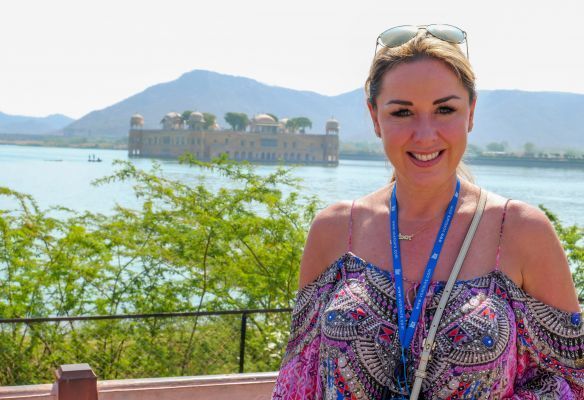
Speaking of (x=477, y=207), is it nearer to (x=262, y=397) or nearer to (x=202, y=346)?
(x=262, y=397)

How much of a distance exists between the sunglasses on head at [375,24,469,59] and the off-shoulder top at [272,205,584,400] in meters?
0.48

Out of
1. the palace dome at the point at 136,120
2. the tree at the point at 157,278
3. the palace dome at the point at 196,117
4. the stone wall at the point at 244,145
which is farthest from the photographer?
the palace dome at the point at 136,120

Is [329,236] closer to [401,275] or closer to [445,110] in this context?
[401,275]

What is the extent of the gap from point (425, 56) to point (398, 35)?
10 cm

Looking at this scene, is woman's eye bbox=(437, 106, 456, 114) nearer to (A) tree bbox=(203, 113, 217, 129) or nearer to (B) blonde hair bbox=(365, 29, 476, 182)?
(B) blonde hair bbox=(365, 29, 476, 182)


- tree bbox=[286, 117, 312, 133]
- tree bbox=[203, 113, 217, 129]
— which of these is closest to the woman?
tree bbox=[203, 113, 217, 129]

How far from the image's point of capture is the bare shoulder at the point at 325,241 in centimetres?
185

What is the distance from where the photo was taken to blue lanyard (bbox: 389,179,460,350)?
63.3 inches

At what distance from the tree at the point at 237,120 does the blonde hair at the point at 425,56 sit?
117591 millimetres

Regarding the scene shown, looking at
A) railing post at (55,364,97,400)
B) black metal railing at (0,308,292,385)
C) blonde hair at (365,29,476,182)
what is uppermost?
blonde hair at (365,29,476,182)

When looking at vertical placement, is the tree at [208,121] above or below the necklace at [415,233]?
below

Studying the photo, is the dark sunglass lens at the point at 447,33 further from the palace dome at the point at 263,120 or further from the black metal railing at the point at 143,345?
the palace dome at the point at 263,120

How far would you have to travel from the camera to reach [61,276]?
7.19 metres

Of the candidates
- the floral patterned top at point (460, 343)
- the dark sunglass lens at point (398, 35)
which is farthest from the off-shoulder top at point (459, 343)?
the dark sunglass lens at point (398, 35)
